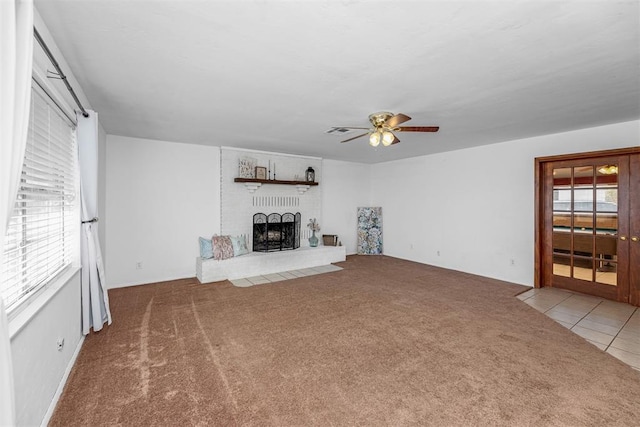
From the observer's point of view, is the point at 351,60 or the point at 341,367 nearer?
the point at 351,60

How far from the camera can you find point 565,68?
223 cm

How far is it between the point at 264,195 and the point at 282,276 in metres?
1.73

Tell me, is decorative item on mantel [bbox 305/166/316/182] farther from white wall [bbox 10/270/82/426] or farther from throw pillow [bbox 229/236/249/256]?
white wall [bbox 10/270/82/426]

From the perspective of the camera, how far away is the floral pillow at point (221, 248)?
4879mm

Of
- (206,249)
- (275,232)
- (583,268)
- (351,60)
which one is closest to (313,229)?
(275,232)

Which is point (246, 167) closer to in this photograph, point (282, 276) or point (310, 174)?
point (310, 174)

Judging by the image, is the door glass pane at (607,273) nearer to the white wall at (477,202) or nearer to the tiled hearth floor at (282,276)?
the white wall at (477,202)

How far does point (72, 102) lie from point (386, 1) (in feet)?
8.86

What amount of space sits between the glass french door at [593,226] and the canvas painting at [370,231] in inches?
133

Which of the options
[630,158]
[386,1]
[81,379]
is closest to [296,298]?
[81,379]

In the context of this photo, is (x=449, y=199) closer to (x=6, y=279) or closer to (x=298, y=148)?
(x=298, y=148)

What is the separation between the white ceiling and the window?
1.75 feet

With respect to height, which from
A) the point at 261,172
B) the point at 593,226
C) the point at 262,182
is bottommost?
the point at 593,226

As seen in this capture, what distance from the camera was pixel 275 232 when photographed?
582 cm
